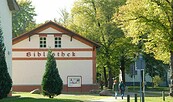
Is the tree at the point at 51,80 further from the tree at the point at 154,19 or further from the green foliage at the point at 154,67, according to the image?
the green foliage at the point at 154,67

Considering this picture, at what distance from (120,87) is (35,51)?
1761 centimetres

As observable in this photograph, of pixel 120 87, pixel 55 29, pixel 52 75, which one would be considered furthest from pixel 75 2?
pixel 52 75

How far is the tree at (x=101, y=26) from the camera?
62625mm

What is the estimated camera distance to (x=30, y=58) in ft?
181

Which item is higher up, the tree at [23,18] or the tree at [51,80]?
the tree at [23,18]

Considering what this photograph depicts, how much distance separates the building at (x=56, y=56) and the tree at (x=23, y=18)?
33675mm

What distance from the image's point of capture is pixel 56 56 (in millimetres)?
55406

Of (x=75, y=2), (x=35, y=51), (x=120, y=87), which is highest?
(x=75, y=2)

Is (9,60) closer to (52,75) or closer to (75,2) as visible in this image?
(52,75)

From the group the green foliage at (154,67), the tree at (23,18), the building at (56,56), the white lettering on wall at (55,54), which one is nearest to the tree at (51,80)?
the building at (56,56)

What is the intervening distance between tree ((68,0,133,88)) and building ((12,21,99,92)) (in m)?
8.17

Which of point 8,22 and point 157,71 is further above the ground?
point 8,22

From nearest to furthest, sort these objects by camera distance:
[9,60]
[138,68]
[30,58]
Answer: [138,68]
[9,60]
[30,58]

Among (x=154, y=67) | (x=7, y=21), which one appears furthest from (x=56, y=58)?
(x=154, y=67)
